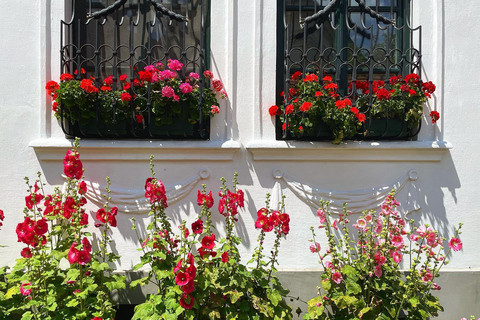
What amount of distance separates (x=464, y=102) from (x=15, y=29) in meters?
3.97

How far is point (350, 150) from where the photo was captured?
371 cm

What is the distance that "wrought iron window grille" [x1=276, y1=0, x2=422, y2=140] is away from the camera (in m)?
3.69

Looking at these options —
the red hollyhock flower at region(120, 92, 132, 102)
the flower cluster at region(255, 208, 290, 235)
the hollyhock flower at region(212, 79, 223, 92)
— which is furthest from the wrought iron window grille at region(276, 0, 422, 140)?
the red hollyhock flower at region(120, 92, 132, 102)

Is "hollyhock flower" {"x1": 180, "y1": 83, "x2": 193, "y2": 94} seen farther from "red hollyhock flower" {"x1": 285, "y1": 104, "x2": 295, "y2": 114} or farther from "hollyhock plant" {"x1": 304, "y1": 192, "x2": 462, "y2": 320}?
"hollyhock plant" {"x1": 304, "y1": 192, "x2": 462, "y2": 320}

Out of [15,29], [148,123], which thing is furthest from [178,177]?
[15,29]

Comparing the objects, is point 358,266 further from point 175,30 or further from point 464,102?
point 175,30

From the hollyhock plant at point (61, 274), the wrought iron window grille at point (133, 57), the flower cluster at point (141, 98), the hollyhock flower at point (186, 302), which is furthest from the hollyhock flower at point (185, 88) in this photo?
the hollyhock flower at point (186, 302)

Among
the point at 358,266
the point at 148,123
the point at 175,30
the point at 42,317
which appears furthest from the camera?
the point at 175,30

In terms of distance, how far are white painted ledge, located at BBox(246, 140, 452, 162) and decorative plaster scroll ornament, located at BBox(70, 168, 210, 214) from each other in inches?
21.8

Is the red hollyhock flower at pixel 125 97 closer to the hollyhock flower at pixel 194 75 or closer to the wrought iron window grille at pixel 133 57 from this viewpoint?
the wrought iron window grille at pixel 133 57

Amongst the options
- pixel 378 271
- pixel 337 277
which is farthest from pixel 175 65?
pixel 378 271

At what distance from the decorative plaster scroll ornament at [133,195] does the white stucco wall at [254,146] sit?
0.06m

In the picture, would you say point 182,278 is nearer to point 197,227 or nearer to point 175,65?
point 197,227

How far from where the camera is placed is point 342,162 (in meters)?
3.73
